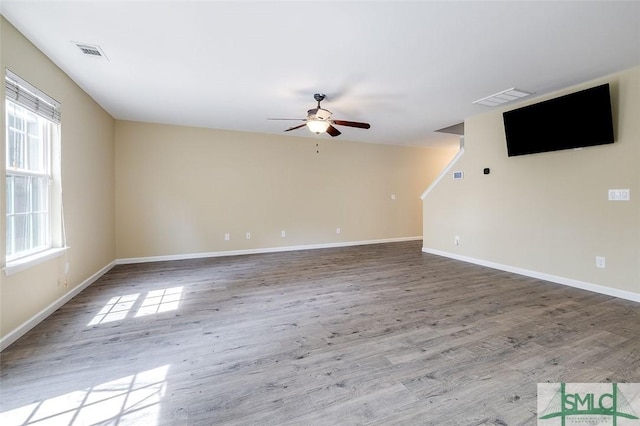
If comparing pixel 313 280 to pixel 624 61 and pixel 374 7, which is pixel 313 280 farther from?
pixel 624 61

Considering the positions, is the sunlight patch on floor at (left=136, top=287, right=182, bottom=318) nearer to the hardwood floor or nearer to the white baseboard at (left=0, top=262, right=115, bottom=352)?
the hardwood floor

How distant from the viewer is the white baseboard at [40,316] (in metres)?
2.15

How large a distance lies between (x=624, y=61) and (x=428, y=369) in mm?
3715

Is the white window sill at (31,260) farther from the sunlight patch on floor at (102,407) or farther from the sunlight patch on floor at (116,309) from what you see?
the sunlight patch on floor at (102,407)

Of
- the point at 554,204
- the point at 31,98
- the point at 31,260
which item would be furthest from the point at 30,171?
the point at 554,204

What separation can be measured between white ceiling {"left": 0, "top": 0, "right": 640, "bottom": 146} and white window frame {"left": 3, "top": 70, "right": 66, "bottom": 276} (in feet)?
1.67

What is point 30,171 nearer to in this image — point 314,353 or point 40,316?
point 40,316

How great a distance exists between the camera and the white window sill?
2.19m

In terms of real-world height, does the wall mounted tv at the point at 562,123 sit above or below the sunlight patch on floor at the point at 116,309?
above

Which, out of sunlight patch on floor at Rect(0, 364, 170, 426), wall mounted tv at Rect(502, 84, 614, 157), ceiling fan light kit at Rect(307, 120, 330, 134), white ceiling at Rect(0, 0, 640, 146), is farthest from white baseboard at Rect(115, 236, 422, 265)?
sunlight patch on floor at Rect(0, 364, 170, 426)

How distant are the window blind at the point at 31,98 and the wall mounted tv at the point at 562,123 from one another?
18.3ft

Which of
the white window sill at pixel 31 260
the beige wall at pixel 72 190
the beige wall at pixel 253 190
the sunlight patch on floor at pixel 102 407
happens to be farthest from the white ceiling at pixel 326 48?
the sunlight patch on floor at pixel 102 407

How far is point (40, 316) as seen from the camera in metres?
2.57

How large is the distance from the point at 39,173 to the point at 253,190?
11.0ft
